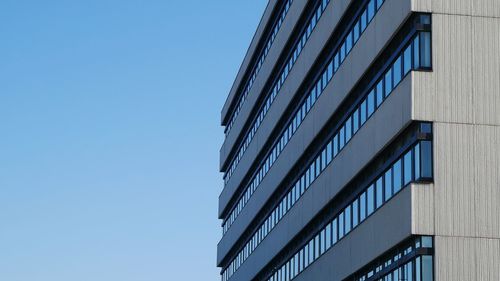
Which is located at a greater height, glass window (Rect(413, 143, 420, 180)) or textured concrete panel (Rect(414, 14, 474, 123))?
textured concrete panel (Rect(414, 14, 474, 123))

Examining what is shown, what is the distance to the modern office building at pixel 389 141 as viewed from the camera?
4109cm

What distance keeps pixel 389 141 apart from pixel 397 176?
1659 millimetres

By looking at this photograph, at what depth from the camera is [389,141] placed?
45031 millimetres

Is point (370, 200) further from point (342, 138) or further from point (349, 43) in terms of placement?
point (349, 43)

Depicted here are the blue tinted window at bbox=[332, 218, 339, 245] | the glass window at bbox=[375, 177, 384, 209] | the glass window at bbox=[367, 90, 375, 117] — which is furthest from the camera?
the blue tinted window at bbox=[332, 218, 339, 245]

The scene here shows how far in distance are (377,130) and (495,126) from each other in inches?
255

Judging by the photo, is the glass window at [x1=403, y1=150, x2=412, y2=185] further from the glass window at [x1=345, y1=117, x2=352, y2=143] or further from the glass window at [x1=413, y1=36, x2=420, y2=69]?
the glass window at [x1=345, y1=117, x2=352, y2=143]

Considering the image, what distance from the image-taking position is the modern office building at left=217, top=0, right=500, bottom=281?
135 feet

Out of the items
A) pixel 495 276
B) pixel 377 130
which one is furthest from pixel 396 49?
pixel 495 276

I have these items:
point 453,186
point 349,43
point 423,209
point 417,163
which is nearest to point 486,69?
point 417,163

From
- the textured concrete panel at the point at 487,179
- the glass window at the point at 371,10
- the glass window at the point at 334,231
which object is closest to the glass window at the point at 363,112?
the glass window at the point at 371,10

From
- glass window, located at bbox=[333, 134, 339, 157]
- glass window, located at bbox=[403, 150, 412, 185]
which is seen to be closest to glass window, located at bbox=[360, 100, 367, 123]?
glass window, located at bbox=[333, 134, 339, 157]

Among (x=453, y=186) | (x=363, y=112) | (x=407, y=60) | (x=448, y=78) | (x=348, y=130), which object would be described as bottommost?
(x=453, y=186)

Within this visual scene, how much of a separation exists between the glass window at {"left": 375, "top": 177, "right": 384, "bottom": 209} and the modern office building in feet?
0.31
